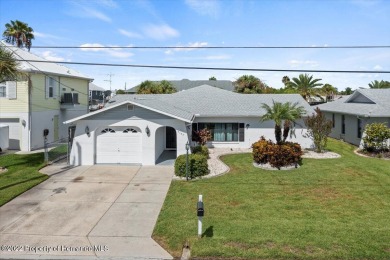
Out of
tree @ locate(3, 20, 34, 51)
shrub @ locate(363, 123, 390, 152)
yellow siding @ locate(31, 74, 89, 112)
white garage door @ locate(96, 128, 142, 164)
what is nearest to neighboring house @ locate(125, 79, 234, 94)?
tree @ locate(3, 20, 34, 51)

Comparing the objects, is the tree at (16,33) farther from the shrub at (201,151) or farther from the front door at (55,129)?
the shrub at (201,151)

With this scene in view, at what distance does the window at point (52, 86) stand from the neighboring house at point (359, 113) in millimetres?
24165

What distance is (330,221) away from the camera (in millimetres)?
10078

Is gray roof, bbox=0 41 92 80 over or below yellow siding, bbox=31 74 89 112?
over

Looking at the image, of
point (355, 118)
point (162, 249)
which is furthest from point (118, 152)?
point (355, 118)

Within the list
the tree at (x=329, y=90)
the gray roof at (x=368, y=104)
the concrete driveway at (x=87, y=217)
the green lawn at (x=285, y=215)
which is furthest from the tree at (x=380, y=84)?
the concrete driveway at (x=87, y=217)

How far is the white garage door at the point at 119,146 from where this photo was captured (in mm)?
19344

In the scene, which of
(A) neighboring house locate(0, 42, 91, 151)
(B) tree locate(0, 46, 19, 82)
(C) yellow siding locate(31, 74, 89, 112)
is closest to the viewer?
(B) tree locate(0, 46, 19, 82)

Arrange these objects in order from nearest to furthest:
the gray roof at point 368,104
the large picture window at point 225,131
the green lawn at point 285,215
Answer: the green lawn at point 285,215
the gray roof at point 368,104
the large picture window at point 225,131

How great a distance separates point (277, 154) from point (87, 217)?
424 inches

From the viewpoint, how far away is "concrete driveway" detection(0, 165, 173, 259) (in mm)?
8469

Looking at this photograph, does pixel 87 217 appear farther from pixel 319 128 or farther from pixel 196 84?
pixel 196 84

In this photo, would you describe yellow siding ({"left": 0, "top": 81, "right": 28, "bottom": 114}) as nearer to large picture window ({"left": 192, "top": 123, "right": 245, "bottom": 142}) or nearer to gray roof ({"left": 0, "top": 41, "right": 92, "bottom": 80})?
gray roof ({"left": 0, "top": 41, "right": 92, "bottom": 80})

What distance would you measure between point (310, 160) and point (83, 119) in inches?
554
